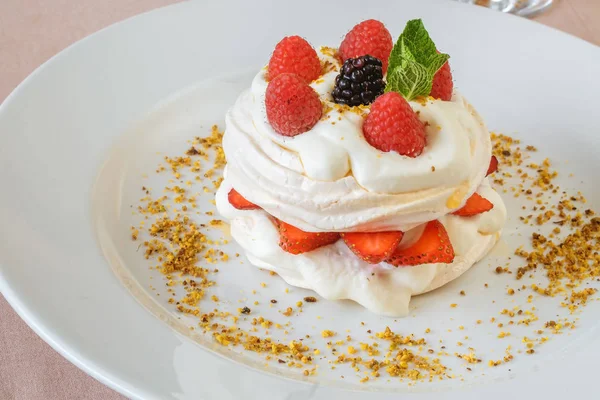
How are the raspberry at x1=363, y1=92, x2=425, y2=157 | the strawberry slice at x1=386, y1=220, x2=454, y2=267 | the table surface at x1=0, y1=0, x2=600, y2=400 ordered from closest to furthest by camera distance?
the raspberry at x1=363, y1=92, x2=425, y2=157, the strawberry slice at x1=386, y1=220, x2=454, y2=267, the table surface at x1=0, y1=0, x2=600, y2=400

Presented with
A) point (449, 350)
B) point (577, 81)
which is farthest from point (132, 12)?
point (449, 350)

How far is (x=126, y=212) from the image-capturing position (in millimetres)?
2801

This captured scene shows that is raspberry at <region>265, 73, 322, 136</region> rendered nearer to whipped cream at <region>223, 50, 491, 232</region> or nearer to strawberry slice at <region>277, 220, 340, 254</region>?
whipped cream at <region>223, 50, 491, 232</region>

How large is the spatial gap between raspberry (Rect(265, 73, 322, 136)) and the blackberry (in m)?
0.12

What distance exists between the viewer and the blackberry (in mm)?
2340

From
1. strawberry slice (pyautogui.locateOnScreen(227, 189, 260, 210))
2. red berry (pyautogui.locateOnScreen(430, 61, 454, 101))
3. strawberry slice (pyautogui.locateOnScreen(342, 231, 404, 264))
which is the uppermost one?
red berry (pyautogui.locateOnScreen(430, 61, 454, 101))

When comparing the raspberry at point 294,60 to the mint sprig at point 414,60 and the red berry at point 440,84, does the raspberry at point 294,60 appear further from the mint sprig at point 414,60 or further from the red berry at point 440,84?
the red berry at point 440,84

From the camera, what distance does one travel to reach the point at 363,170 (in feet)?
7.27

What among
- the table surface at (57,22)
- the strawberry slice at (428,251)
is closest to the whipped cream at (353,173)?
the strawberry slice at (428,251)

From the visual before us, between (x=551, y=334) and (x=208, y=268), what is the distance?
1.19 metres

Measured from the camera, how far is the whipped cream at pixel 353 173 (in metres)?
2.23

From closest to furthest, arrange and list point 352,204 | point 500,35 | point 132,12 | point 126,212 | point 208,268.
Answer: point 352,204, point 208,268, point 126,212, point 500,35, point 132,12

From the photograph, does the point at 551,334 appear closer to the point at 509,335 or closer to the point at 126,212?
the point at 509,335

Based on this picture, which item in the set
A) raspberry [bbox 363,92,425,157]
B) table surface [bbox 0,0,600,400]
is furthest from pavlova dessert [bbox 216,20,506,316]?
table surface [bbox 0,0,600,400]
